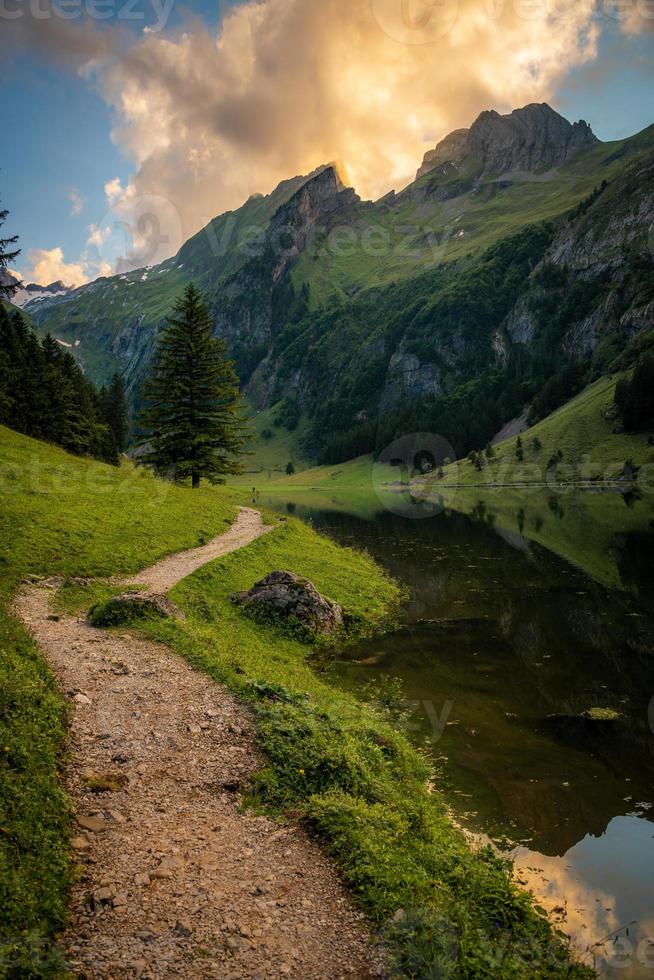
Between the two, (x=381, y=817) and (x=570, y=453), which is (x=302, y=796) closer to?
(x=381, y=817)

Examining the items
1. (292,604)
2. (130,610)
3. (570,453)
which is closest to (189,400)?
(292,604)

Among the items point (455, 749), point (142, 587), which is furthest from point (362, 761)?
point (142, 587)

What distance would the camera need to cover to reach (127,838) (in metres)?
9.18

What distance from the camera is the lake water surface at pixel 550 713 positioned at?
10078 mm

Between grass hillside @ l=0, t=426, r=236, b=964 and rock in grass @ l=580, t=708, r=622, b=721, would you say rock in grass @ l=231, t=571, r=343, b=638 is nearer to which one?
grass hillside @ l=0, t=426, r=236, b=964

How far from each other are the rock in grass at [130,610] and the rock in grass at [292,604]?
14.8ft

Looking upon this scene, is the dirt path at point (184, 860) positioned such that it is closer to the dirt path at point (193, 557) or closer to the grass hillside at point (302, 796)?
the grass hillside at point (302, 796)

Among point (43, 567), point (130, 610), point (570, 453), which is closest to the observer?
point (130, 610)

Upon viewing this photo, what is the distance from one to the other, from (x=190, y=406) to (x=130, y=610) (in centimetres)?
3637

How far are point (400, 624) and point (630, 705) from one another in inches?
443

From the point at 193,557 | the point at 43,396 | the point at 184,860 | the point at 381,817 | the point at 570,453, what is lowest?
the point at 381,817

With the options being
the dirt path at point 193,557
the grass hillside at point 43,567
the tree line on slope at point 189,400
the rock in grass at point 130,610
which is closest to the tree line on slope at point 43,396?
the tree line on slope at point 189,400

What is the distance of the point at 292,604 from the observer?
81.3ft

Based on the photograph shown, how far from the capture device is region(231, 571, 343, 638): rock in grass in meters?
24.4
